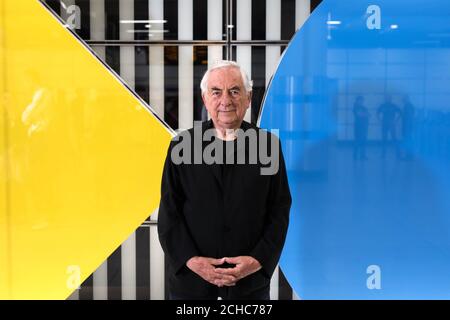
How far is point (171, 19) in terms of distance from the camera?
285 centimetres

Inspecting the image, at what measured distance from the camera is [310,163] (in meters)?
2.82

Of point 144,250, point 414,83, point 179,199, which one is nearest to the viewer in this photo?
point 179,199

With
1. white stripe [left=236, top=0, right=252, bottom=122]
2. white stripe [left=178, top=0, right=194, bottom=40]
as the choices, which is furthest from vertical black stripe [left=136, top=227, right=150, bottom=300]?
white stripe [left=178, top=0, right=194, bottom=40]

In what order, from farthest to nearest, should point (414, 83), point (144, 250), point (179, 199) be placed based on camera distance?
point (144, 250) → point (414, 83) → point (179, 199)

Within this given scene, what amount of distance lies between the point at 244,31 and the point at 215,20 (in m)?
0.18

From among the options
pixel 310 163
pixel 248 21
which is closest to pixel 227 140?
pixel 310 163

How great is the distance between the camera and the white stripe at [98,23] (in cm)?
284

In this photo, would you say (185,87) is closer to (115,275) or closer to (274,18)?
(274,18)

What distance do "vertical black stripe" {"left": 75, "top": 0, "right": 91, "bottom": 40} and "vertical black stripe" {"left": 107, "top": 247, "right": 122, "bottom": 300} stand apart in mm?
1278

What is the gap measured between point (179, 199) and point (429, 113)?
4.92ft

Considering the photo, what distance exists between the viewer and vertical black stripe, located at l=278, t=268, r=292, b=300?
2934mm

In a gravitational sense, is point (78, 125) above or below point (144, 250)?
above

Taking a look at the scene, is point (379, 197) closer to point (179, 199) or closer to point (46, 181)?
point (179, 199)

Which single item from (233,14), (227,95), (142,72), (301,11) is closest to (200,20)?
(233,14)
